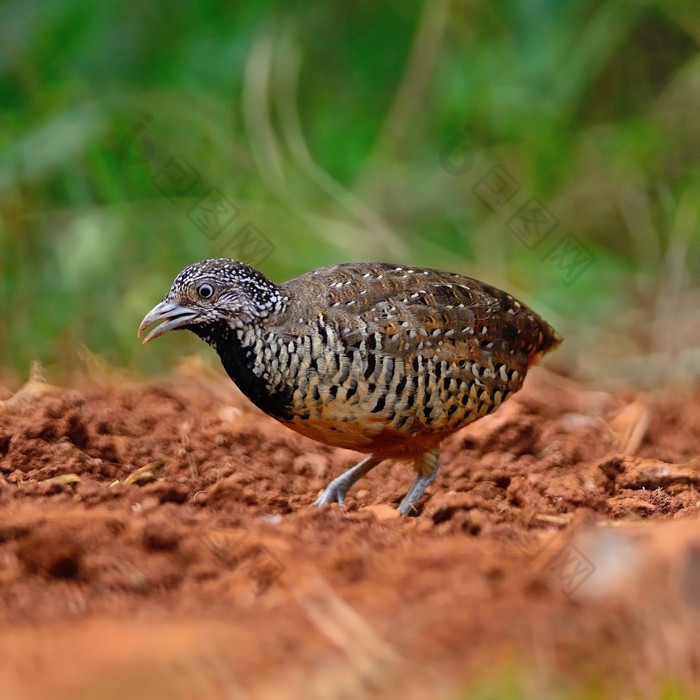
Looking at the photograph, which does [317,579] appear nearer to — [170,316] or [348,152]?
[170,316]

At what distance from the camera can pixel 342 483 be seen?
5070mm

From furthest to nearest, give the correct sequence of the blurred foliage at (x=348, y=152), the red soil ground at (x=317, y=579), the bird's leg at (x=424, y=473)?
the blurred foliage at (x=348, y=152) → the bird's leg at (x=424, y=473) → the red soil ground at (x=317, y=579)

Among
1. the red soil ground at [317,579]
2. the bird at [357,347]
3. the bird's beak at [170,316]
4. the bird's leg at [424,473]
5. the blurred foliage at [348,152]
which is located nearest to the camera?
the red soil ground at [317,579]

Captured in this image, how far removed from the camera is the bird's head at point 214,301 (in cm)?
461

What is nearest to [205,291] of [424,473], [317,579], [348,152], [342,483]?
[342,483]

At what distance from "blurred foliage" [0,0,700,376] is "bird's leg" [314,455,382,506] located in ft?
9.78

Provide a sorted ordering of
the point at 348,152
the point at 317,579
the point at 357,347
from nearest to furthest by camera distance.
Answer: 1. the point at 317,579
2. the point at 357,347
3. the point at 348,152

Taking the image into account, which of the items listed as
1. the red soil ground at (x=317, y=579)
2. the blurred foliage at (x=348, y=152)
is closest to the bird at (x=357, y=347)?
the red soil ground at (x=317, y=579)

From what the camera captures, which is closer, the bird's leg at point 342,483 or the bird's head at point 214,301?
the bird's head at point 214,301

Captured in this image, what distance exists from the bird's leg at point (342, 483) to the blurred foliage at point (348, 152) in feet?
9.78

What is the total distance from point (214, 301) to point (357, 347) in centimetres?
67

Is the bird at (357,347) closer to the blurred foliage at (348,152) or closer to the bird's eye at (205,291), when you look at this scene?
the bird's eye at (205,291)

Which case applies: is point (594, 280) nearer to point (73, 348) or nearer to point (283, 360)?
point (73, 348)

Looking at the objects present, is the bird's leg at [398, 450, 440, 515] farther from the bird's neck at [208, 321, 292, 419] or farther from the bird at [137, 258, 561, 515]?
the bird's neck at [208, 321, 292, 419]
